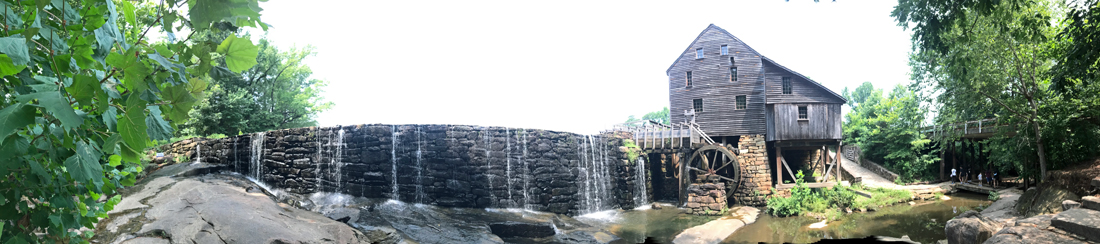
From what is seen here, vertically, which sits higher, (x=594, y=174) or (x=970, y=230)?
(x=594, y=174)

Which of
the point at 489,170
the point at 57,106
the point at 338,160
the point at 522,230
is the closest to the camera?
the point at 57,106

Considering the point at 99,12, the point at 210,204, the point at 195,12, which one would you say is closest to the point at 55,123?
the point at 99,12

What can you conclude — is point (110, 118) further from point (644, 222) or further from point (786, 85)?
point (786, 85)

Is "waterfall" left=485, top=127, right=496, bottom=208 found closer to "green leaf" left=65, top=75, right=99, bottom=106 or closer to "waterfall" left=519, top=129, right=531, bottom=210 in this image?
"waterfall" left=519, top=129, right=531, bottom=210

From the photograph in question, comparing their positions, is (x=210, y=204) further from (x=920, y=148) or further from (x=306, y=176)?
(x=920, y=148)

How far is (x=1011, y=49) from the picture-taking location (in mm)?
12008

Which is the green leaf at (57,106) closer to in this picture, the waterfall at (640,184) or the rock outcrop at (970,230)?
the rock outcrop at (970,230)

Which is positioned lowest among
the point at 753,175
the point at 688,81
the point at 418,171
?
the point at 753,175

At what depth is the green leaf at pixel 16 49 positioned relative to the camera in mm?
1203

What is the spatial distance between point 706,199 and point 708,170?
1.73 m

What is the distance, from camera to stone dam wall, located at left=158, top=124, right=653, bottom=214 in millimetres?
13289

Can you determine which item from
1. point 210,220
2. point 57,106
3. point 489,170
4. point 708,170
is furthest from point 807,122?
point 57,106

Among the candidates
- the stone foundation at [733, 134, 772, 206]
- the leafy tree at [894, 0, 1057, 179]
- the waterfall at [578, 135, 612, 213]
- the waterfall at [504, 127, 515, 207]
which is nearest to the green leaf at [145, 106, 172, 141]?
the waterfall at [504, 127, 515, 207]

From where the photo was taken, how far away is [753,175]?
16.7 m
